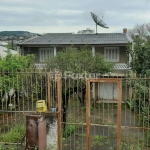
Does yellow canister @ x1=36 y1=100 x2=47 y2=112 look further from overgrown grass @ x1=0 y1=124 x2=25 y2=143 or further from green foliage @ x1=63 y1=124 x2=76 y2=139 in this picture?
green foliage @ x1=63 y1=124 x2=76 y2=139

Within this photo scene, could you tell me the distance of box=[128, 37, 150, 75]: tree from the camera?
45.3ft

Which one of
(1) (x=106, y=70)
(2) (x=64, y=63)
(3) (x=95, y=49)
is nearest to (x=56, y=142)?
(2) (x=64, y=63)

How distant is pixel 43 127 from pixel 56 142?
2.13 ft

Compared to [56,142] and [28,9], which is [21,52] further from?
[56,142]

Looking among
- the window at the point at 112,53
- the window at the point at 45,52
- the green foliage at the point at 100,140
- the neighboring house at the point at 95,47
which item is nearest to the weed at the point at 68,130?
the green foliage at the point at 100,140

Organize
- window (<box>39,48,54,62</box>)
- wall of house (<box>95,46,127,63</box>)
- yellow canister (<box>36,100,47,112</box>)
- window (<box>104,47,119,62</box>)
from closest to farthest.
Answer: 1. yellow canister (<box>36,100,47,112</box>)
2. wall of house (<box>95,46,127,63</box>)
3. window (<box>104,47,119,62</box>)
4. window (<box>39,48,54,62</box>)

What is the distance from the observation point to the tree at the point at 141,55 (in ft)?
45.3

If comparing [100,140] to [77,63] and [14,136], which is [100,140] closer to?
[14,136]

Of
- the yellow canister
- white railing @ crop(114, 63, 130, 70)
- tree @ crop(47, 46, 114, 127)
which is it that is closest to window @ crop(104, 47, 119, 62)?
white railing @ crop(114, 63, 130, 70)

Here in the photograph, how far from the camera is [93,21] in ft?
74.2

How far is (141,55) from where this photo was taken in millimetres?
14055

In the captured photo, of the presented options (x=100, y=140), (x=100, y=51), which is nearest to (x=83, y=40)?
(x=100, y=51)

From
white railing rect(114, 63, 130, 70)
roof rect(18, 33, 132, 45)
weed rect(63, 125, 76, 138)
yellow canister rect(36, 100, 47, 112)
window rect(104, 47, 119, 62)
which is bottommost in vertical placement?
weed rect(63, 125, 76, 138)

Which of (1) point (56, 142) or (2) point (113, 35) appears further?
(2) point (113, 35)
